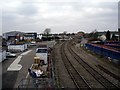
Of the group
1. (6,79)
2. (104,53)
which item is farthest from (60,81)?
(104,53)

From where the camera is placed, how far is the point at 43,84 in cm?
1393

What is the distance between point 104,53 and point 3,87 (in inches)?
798

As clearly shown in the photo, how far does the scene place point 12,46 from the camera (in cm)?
4484

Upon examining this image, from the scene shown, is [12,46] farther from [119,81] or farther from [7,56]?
[119,81]

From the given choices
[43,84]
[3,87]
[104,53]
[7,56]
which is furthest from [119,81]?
[7,56]

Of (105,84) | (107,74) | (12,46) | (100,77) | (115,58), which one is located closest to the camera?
(105,84)

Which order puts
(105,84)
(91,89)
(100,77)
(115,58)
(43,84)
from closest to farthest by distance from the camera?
Answer: 1. (43,84)
2. (91,89)
3. (105,84)
4. (100,77)
5. (115,58)

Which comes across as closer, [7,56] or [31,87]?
[31,87]

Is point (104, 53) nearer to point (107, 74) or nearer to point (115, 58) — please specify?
point (115, 58)

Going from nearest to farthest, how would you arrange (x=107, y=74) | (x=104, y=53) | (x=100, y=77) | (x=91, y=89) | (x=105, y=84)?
(x=91, y=89)
(x=105, y=84)
(x=100, y=77)
(x=107, y=74)
(x=104, y=53)

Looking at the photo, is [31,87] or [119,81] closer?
[31,87]

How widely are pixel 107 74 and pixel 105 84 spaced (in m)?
4.05

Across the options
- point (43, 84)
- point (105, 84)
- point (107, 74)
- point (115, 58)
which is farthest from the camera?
point (115, 58)

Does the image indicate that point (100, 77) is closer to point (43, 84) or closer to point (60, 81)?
point (60, 81)
